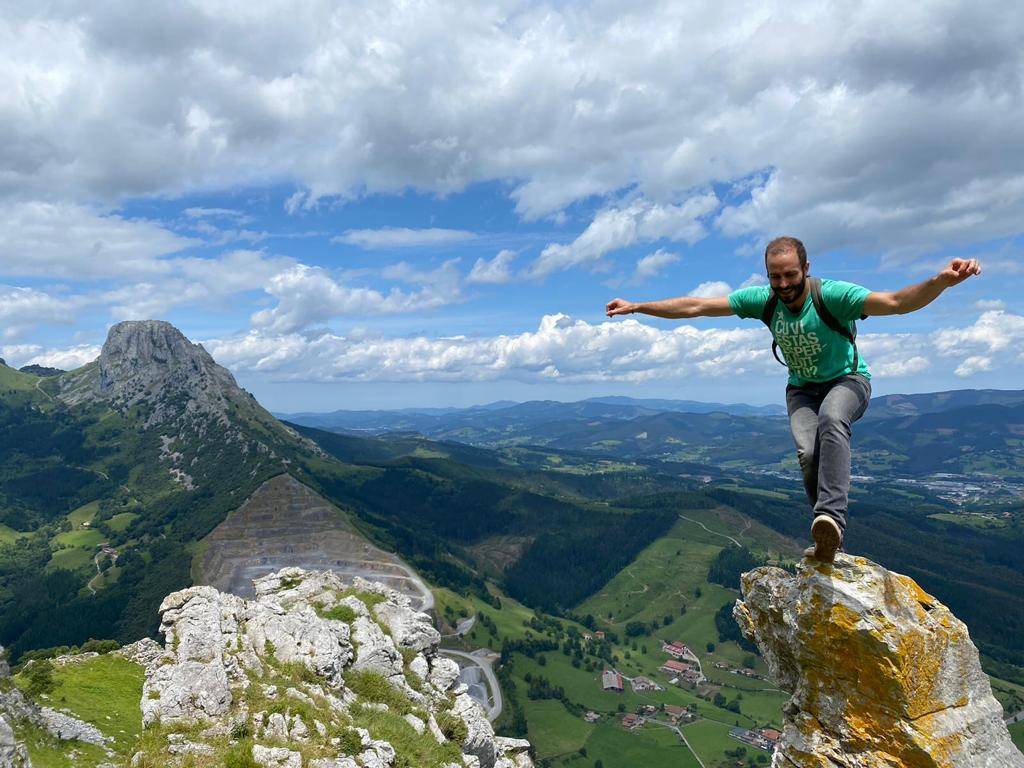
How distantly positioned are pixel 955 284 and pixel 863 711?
650cm

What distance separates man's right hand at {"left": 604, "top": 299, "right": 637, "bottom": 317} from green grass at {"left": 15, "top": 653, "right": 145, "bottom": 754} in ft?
82.9

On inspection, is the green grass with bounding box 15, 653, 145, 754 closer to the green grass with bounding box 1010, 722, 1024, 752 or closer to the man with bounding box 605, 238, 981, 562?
the man with bounding box 605, 238, 981, 562

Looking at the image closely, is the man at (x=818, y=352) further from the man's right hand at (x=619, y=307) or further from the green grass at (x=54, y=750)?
the green grass at (x=54, y=750)

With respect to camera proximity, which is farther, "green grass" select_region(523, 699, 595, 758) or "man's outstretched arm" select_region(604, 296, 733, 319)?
"green grass" select_region(523, 699, 595, 758)

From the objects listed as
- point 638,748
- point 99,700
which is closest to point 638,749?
point 638,748

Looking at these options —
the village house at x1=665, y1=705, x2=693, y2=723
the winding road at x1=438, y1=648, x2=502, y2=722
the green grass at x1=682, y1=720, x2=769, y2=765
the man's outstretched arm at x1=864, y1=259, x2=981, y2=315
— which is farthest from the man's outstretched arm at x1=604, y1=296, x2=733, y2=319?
the village house at x1=665, y1=705, x2=693, y2=723

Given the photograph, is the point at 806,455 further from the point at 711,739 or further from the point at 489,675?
the point at 489,675

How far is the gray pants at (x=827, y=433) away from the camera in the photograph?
27.1ft

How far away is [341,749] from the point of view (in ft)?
68.0

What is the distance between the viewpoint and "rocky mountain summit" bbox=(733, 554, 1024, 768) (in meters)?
8.10

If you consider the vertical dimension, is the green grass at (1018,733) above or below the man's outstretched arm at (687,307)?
below

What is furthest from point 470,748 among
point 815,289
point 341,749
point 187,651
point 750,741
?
point 750,741

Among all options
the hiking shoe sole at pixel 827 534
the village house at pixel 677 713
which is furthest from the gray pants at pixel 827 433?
A: the village house at pixel 677 713

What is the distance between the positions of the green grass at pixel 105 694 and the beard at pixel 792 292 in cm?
2768
